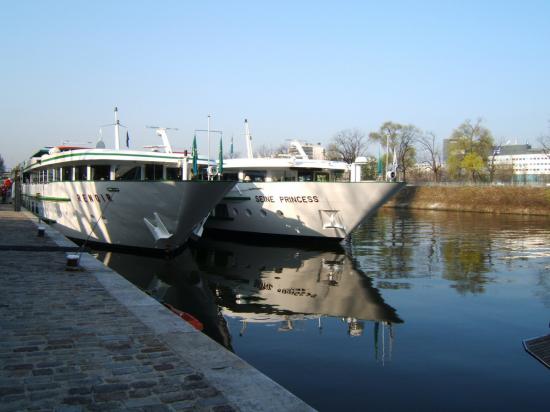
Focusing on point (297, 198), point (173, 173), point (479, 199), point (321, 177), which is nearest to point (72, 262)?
point (173, 173)

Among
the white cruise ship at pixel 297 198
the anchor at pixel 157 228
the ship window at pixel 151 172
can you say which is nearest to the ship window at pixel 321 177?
the white cruise ship at pixel 297 198

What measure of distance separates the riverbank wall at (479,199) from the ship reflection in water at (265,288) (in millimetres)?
38171

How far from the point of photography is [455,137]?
7812 cm

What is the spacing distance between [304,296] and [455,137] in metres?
71.3

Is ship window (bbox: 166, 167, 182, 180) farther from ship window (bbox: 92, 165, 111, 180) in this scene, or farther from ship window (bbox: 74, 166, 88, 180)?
ship window (bbox: 74, 166, 88, 180)

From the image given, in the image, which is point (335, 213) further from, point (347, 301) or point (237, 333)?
point (237, 333)

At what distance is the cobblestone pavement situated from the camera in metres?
4.40

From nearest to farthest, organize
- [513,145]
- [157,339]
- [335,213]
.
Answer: [157,339]
[335,213]
[513,145]

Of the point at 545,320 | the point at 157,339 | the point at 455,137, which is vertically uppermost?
the point at 455,137

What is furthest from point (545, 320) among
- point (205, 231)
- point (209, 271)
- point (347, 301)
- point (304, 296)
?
point (205, 231)

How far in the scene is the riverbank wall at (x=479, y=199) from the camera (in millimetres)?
52531

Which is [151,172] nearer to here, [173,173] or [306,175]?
[173,173]

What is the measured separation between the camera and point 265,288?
46.4ft

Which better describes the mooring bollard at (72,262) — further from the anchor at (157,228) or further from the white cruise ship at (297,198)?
the white cruise ship at (297,198)
